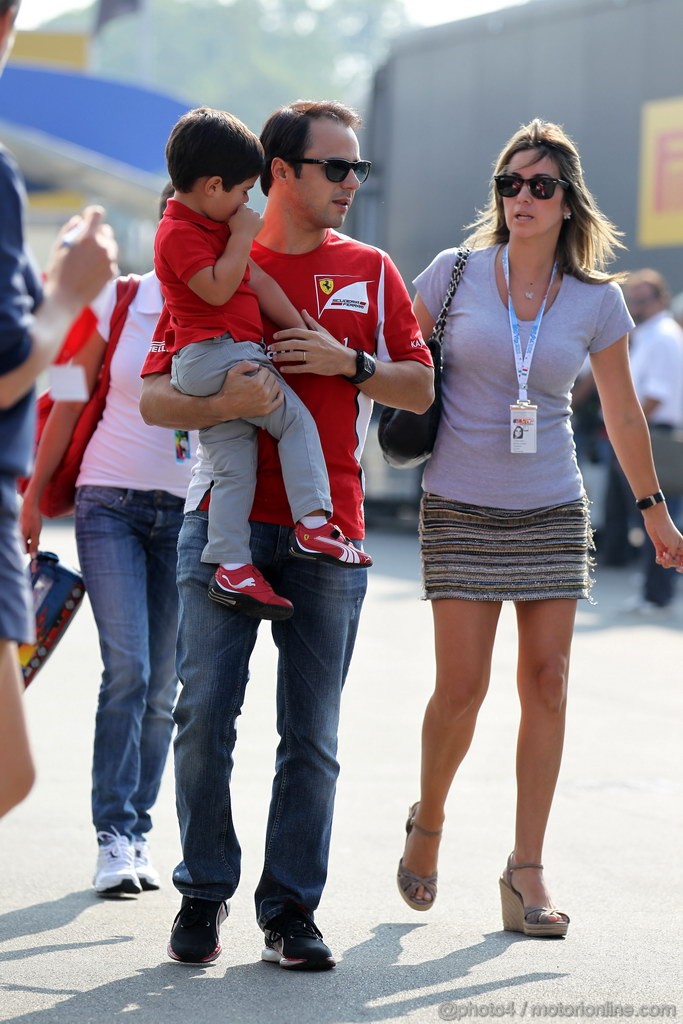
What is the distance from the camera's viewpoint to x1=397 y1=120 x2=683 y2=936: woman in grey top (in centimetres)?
454

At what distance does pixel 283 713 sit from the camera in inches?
163

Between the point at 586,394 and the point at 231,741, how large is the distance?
386 inches

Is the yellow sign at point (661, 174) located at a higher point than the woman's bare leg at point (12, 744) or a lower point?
higher

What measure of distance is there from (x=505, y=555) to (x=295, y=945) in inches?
49.2

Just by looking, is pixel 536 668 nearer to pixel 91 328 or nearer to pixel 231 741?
pixel 231 741

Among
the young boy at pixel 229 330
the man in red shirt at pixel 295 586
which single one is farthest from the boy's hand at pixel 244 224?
the man in red shirt at pixel 295 586

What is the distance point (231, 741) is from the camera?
404cm

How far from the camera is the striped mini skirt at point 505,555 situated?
4.53 meters

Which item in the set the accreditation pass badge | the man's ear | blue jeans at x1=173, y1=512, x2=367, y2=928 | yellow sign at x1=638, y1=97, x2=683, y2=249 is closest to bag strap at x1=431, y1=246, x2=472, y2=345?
the accreditation pass badge

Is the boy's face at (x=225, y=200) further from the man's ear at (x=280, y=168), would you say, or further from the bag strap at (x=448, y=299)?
the bag strap at (x=448, y=299)

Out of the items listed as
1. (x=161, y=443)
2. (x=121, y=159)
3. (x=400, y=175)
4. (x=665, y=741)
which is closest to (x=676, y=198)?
(x=400, y=175)

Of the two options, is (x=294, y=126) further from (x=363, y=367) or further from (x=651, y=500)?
(x=651, y=500)

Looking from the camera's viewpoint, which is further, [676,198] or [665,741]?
[676,198]

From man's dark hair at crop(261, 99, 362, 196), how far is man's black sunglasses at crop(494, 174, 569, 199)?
0.67m
